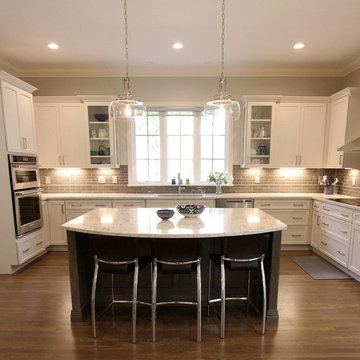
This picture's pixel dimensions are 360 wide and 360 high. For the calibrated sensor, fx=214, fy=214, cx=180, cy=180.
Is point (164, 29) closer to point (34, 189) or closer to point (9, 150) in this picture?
point (9, 150)

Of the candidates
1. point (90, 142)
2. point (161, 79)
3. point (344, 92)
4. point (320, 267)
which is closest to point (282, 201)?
point (320, 267)

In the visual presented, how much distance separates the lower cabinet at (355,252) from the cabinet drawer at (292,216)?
0.89m

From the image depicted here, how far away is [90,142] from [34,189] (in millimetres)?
1186

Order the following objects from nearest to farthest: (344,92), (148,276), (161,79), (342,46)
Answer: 1. (148,276)
2. (342,46)
3. (344,92)
4. (161,79)

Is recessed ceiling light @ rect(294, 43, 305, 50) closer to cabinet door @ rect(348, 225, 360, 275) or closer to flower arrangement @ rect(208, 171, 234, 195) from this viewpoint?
flower arrangement @ rect(208, 171, 234, 195)

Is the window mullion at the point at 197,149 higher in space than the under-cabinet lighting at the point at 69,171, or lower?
higher

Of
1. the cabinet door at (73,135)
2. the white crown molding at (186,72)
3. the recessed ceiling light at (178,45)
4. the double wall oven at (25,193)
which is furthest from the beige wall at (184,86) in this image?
the double wall oven at (25,193)

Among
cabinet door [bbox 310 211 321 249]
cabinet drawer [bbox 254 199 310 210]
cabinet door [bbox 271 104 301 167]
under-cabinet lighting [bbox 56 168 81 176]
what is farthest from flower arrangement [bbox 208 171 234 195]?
under-cabinet lighting [bbox 56 168 81 176]

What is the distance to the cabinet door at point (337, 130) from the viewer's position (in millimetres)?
3432

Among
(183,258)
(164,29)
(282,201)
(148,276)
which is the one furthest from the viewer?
(282,201)

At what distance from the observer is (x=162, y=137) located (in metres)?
4.13

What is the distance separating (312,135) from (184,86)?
2.44 meters

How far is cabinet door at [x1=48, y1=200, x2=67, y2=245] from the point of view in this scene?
11.9 feet

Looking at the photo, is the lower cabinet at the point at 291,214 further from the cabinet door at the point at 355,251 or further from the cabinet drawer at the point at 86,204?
the cabinet drawer at the point at 86,204
